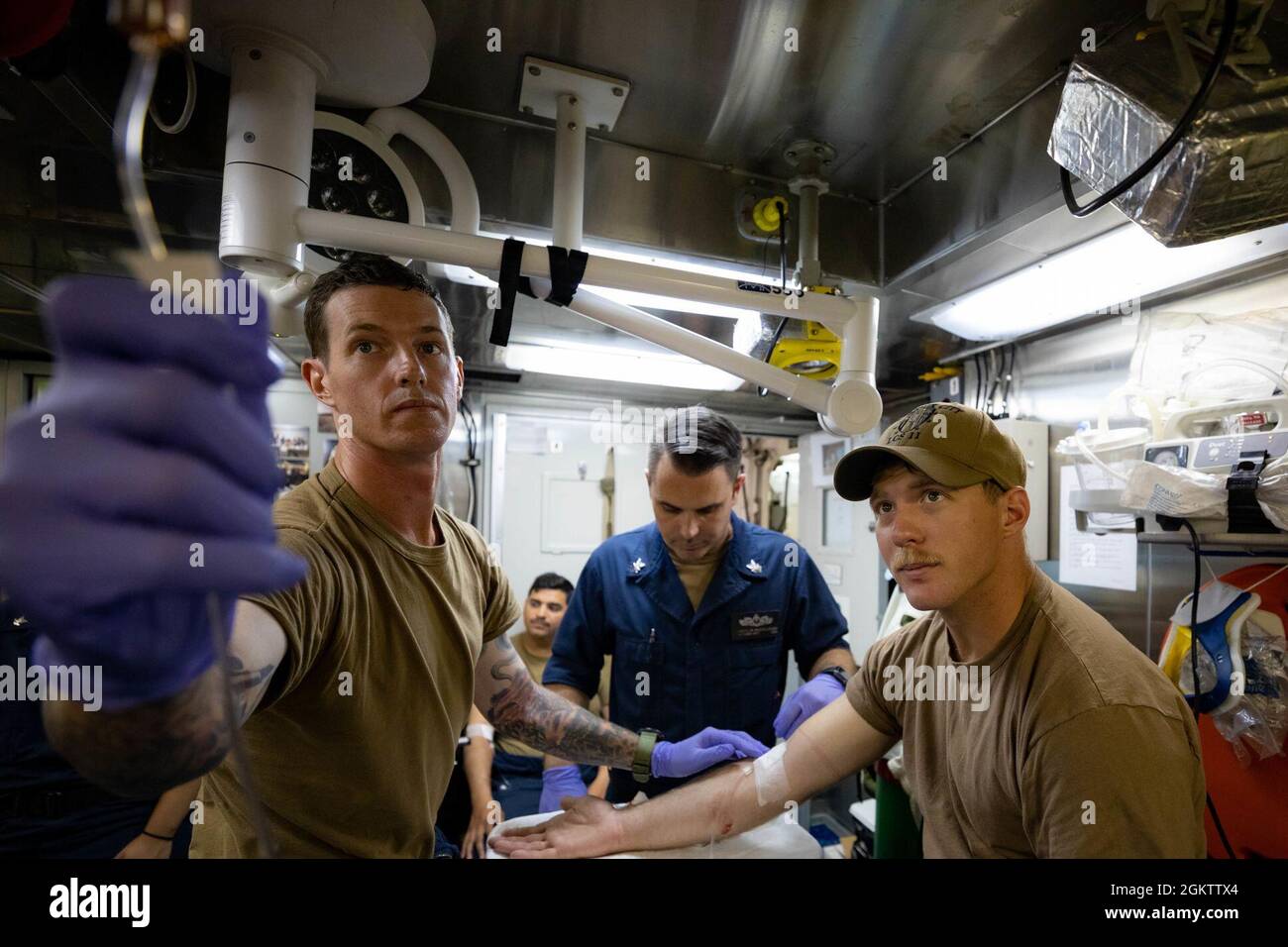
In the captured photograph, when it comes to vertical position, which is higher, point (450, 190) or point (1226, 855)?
point (450, 190)

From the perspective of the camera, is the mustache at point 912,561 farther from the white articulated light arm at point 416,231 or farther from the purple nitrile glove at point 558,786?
the purple nitrile glove at point 558,786

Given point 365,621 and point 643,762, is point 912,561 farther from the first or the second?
point 365,621

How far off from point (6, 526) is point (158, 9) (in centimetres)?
32

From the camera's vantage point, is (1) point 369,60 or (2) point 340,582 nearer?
(2) point 340,582

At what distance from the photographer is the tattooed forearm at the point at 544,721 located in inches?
50.7

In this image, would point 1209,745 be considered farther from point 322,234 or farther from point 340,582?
point 322,234

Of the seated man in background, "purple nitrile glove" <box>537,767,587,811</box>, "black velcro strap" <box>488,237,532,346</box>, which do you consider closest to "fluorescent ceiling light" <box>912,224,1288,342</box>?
"black velcro strap" <box>488,237,532,346</box>

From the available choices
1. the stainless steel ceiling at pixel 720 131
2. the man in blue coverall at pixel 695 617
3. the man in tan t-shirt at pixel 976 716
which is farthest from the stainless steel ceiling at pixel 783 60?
the man in blue coverall at pixel 695 617

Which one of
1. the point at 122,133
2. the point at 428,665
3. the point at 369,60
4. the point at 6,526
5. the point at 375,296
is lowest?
the point at 428,665

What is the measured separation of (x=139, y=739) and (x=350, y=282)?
73 centimetres

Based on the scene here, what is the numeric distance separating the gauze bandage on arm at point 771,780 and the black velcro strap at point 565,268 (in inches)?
41.8

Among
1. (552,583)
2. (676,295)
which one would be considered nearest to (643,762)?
(676,295)

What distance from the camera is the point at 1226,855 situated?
3.98 ft

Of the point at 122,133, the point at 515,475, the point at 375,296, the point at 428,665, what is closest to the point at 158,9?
the point at 122,133
